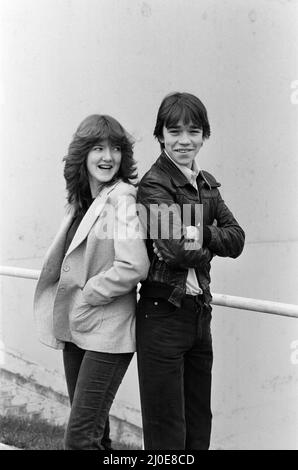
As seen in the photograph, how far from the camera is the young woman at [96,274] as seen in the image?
1.96 metres

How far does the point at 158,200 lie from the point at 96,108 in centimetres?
245

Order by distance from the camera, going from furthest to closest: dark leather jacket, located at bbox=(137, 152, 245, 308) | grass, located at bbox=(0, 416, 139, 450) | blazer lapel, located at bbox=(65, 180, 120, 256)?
grass, located at bbox=(0, 416, 139, 450), blazer lapel, located at bbox=(65, 180, 120, 256), dark leather jacket, located at bbox=(137, 152, 245, 308)

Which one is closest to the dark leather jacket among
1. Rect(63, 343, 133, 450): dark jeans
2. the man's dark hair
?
the man's dark hair

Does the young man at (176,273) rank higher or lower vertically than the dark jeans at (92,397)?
higher

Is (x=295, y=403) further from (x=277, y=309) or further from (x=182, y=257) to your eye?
(x=182, y=257)

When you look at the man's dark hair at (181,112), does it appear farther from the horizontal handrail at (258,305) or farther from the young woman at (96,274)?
the horizontal handrail at (258,305)

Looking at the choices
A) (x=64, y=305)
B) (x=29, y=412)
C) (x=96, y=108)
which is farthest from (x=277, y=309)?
(x=29, y=412)

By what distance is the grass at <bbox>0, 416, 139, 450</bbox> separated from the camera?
3881 millimetres

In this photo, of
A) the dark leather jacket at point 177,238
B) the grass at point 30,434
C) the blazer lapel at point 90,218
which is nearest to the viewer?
the dark leather jacket at point 177,238

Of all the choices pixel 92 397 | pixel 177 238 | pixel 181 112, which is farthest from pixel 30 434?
pixel 181 112

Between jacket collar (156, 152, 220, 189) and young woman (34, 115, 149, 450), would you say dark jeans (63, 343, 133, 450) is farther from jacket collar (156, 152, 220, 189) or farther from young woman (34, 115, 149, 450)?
jacket collar (156, 152, 220, 189)

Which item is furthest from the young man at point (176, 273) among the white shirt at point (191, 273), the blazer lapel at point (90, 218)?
the blazer lapel at point (90, 218)

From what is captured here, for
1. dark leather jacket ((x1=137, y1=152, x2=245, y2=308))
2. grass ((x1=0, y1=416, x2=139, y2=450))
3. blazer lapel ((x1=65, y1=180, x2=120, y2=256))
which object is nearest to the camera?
dark leather jacket ((x1=137, y1=152, x2=245, y2=308))

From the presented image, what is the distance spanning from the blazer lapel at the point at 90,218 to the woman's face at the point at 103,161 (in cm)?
4
